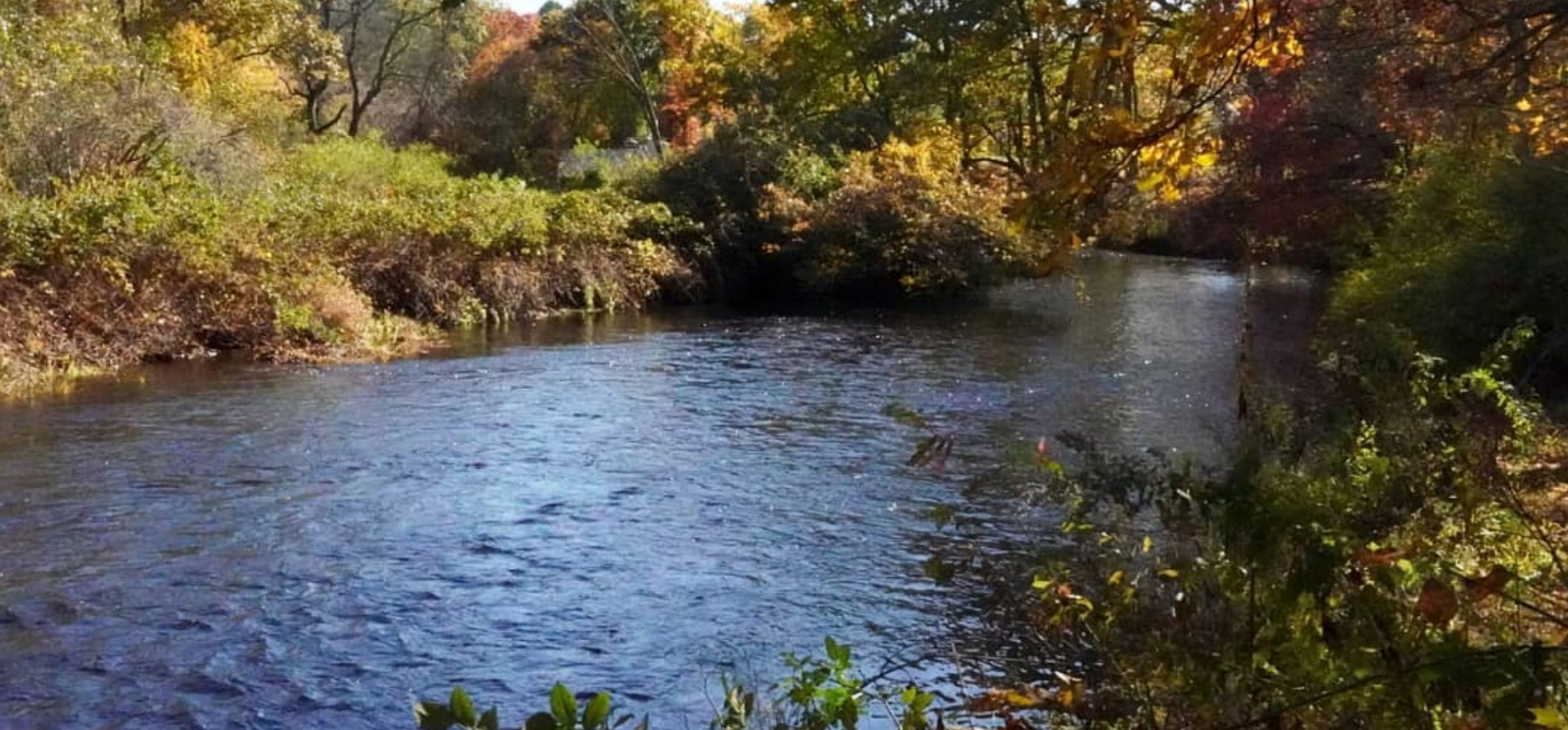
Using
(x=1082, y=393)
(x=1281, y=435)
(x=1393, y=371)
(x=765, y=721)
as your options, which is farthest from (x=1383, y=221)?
(x=765, y=721)

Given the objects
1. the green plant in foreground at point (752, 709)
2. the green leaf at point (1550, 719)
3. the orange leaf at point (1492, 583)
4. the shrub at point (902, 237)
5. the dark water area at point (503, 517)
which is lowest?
the dark water area at point (503, 517)

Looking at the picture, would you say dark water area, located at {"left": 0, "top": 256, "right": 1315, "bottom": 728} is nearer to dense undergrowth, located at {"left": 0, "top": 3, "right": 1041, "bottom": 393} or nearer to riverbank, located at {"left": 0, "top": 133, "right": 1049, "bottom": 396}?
riverbank, located at {"left": 0, "top": 133, "right": 1049, "bottom": 396}

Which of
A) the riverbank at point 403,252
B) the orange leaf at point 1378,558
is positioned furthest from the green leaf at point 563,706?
the riverbank at point 403,252

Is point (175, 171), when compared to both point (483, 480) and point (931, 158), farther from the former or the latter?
point (931, 158)

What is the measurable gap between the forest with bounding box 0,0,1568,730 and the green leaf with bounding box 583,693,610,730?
0.04ft

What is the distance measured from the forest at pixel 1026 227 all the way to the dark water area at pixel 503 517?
1.11m

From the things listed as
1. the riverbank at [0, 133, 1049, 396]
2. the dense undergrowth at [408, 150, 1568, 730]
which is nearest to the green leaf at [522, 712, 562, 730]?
the dense undergrowth at [408, 150, 1568, 730]

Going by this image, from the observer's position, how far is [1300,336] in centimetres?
1936

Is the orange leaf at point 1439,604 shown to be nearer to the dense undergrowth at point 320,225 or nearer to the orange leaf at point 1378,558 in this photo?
the orange leaf at point 1378,558

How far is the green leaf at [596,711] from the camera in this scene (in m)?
2.51

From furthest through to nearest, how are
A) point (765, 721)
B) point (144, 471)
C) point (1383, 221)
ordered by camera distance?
1. point (1383, 221)
2. point (144, 471)
3. point (765, 721)

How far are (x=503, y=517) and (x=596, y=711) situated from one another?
8699 mm

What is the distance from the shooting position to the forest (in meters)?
3.96

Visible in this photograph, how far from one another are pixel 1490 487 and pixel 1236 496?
183 cm
